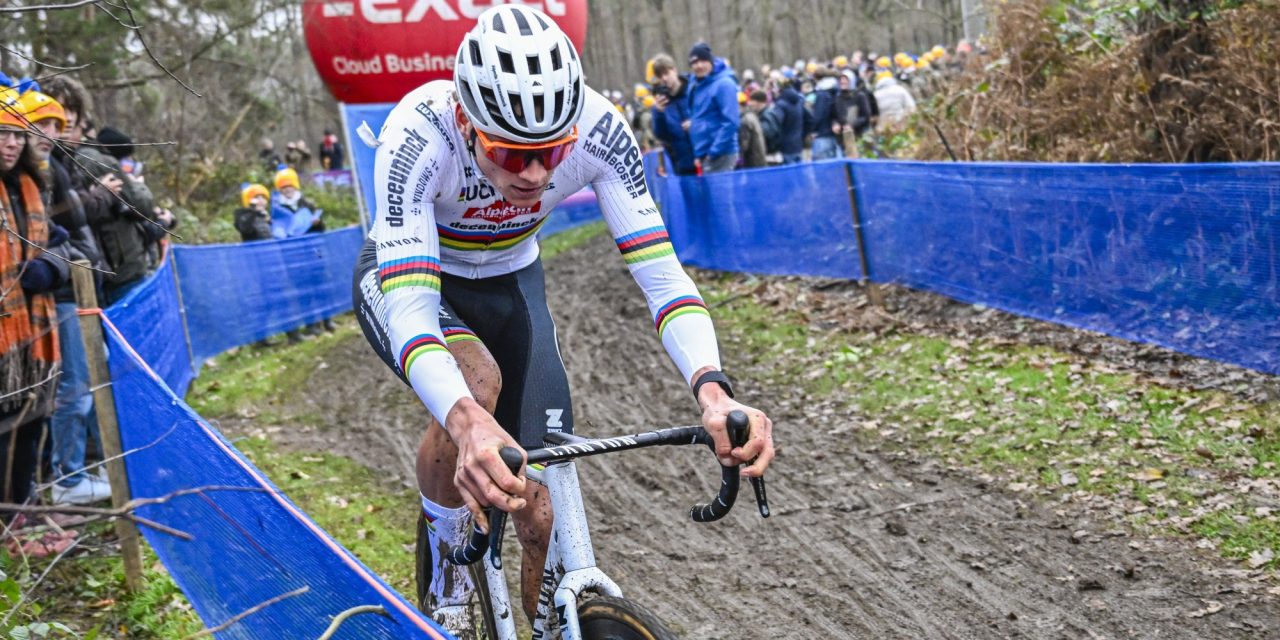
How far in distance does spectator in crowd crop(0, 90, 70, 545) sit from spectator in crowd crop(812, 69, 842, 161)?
483 inches

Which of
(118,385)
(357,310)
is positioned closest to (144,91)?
(118,385)

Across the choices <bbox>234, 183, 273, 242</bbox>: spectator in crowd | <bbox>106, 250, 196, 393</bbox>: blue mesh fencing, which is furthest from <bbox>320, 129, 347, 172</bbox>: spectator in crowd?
Answer: <bbox>106, 250, 196, 393</bbox>: blue mesh fencing

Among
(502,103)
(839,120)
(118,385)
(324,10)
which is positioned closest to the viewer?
(502,103)

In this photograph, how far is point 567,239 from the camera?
2095 cm

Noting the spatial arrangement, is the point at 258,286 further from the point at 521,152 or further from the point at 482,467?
the point at 482,467

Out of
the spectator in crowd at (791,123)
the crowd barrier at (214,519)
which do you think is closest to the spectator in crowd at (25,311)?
the crowd barrier at (214,519)

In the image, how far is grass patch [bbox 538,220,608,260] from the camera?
19163mm

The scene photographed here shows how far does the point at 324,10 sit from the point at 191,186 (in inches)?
258

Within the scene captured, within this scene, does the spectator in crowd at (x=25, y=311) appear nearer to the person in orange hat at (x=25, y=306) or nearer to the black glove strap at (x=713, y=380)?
the person in orange hat at (x=25, y=306)

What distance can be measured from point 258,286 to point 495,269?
8.86 meters

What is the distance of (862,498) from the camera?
642 centimetres

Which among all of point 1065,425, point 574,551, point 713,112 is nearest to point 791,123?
point 713,112

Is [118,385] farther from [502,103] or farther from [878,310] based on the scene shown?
[878,310]

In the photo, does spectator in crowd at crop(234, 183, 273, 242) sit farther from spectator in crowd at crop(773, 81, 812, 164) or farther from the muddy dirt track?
spectator in crowd at crop(773, 81, 812, 164)
